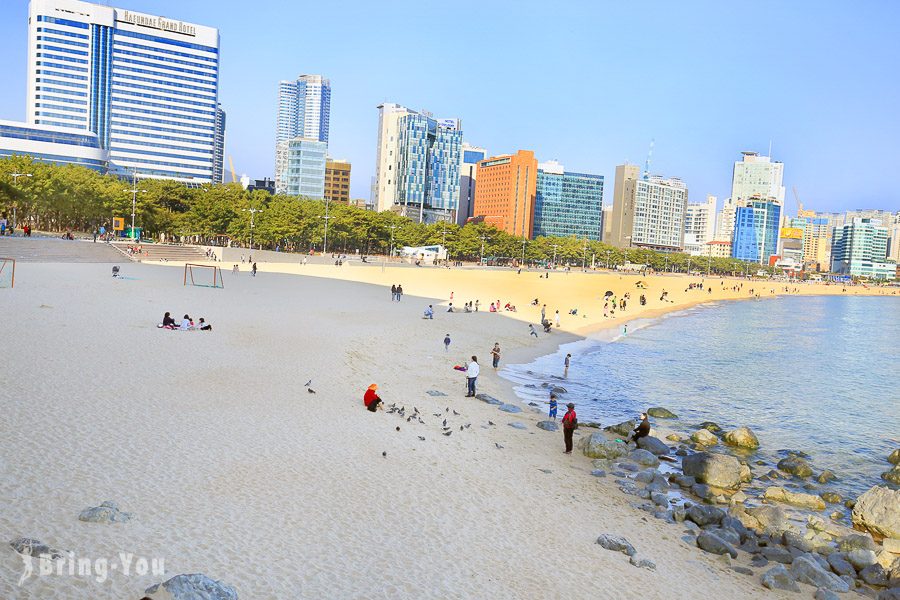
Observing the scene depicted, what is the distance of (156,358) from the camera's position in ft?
62.2

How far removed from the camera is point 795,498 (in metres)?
14.8

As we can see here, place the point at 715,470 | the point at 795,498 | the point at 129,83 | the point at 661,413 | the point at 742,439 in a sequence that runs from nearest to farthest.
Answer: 1. the point at 795,498
2. the point at 715,470
3. the point at 742,439
4. the point at 661,413
5. the point at 129,83

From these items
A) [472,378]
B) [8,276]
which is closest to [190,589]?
[472,378]

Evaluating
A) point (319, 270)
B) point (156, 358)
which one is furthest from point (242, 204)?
point (156, 358)

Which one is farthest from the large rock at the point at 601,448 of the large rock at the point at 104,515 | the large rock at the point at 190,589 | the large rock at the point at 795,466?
the large rock at the point at 104,515

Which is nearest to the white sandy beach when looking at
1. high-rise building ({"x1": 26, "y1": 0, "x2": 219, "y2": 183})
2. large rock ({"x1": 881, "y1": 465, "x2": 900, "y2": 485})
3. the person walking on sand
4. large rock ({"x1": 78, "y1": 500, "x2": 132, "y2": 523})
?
large rock ({"x1": 78, "y1": 500, "x2": 132, "y2": 523})

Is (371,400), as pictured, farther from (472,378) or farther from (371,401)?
(472,378)

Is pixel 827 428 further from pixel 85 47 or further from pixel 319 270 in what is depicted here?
pixel 85 47

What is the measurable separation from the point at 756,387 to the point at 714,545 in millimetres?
19835

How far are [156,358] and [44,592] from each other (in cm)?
1306

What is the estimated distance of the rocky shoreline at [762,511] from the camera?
11.2 m

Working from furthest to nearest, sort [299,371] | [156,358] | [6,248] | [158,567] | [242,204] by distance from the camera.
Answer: [242,204] < [6,248] < [299,371] < [156,358] < [158,567]

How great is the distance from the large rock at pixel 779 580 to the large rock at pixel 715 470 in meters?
4.77

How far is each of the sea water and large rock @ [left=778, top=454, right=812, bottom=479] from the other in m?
0.44
